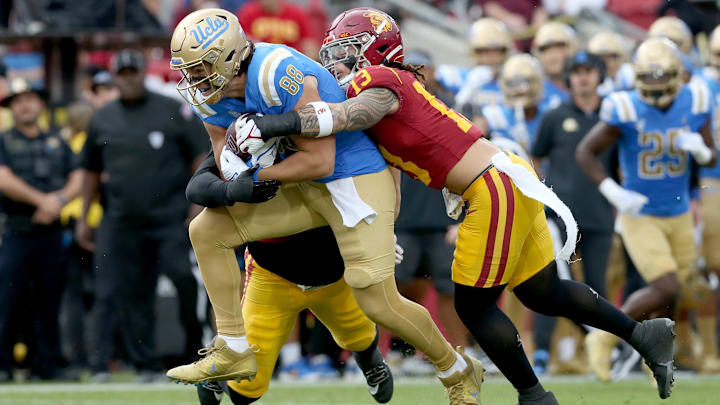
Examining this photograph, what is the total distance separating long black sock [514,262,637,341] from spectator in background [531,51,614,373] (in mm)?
3289

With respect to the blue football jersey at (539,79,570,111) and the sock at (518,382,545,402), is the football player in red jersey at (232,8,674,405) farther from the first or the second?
the blue football jersey at (539,79,570,111)

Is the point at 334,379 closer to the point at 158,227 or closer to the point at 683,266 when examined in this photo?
the point at 158,227

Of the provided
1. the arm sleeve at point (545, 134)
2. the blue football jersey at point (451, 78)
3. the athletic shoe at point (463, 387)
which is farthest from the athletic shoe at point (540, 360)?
the athletic shoe at point (463, 387)

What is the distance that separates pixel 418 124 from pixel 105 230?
4.20m

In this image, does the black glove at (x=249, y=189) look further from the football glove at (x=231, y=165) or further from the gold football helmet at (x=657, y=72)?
the gold football helmet at (x=657, y=72)

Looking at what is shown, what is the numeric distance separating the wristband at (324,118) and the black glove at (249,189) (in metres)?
0.31

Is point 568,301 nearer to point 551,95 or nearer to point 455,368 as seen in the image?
point 455,368

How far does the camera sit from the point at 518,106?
9.35 m

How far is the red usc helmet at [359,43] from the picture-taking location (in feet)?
17.9

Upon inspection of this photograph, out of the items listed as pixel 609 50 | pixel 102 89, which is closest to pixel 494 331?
pixel 609 50

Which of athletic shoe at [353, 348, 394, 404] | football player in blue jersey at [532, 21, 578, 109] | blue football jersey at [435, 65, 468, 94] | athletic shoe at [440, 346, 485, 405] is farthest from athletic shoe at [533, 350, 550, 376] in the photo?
athletic shoe at [440, 346, 485, 405]

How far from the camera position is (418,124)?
5.25 m

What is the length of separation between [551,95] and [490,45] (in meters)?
0.65

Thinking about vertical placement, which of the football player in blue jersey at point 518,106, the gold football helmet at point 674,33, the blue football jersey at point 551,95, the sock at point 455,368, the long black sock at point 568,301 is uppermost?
the long black sock at point 568,301
